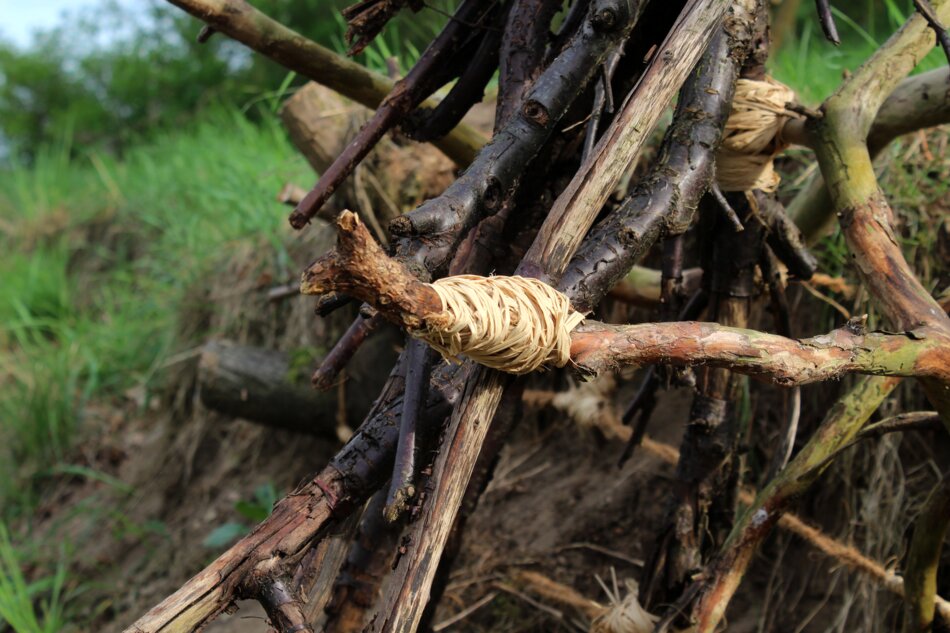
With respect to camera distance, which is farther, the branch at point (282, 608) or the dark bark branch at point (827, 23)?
the dark bark branch at point (827, 23)

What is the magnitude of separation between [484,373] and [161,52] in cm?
714

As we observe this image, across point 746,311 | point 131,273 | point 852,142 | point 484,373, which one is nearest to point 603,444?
point 746,311

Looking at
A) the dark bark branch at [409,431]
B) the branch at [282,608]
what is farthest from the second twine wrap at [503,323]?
the branch at [282,608]

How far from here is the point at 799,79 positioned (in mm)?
2582

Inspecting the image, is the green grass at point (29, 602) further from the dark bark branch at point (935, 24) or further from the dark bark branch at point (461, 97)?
the dark bark branch at point (935, 24)

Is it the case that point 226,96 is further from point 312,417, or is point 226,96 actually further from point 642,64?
point 642,64

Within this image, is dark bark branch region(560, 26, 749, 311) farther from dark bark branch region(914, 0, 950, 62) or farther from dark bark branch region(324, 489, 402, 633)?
dark bark branch region(324, 489, 402, 633)

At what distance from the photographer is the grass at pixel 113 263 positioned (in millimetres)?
→ 2910

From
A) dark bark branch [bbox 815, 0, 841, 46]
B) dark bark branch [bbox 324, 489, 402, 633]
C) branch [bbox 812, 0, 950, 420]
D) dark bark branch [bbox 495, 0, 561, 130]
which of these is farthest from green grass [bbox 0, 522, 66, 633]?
dark bark branch [bbox 815, 0, 841, 46]

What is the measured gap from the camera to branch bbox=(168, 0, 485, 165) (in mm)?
1446

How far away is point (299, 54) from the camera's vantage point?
1.58 meters

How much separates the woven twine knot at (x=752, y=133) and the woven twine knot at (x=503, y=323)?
0.57 m

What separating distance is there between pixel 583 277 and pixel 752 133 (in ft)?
1.69

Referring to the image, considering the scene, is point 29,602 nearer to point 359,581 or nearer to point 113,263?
point 359,581
